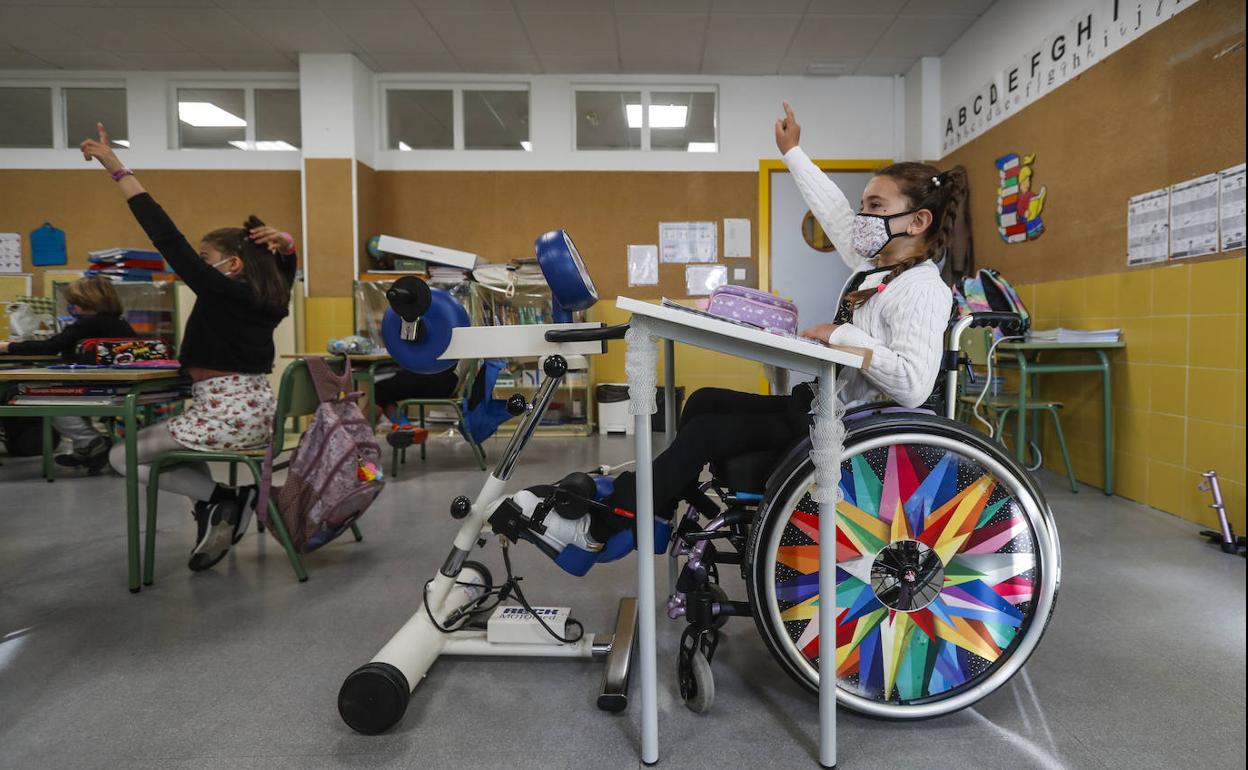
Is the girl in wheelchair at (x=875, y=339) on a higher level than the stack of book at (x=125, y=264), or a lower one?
lower

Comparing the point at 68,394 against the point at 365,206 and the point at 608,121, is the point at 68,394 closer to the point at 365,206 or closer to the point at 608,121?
the point at 365,206

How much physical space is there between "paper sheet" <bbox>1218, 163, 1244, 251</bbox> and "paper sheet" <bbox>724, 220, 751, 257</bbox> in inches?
128

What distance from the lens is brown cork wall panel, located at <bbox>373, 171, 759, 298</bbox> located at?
5.39 meters

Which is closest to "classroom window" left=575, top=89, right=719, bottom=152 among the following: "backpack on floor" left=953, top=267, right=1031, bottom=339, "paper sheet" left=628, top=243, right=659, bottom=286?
"paper sheet" left=628, top=243, right=659, bottom=286

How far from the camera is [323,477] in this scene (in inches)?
77.6

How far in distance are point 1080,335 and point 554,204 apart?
12.3 ft

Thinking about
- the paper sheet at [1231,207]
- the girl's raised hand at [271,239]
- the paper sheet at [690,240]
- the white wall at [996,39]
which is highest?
the white wall at [996,39]

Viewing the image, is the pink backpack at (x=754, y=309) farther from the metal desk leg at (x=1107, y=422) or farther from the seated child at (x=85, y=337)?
the seated child at (x=85, y=337)

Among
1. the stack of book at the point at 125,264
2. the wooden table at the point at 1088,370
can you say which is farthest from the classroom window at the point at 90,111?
the wooden table at the point at 1088,370

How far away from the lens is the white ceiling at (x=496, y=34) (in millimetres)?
4211

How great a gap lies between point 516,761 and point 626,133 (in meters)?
A: 5.09

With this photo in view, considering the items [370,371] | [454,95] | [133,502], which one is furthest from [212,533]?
[454,95]

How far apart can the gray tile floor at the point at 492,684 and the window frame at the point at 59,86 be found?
471 cm

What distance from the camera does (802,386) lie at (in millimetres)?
1334
